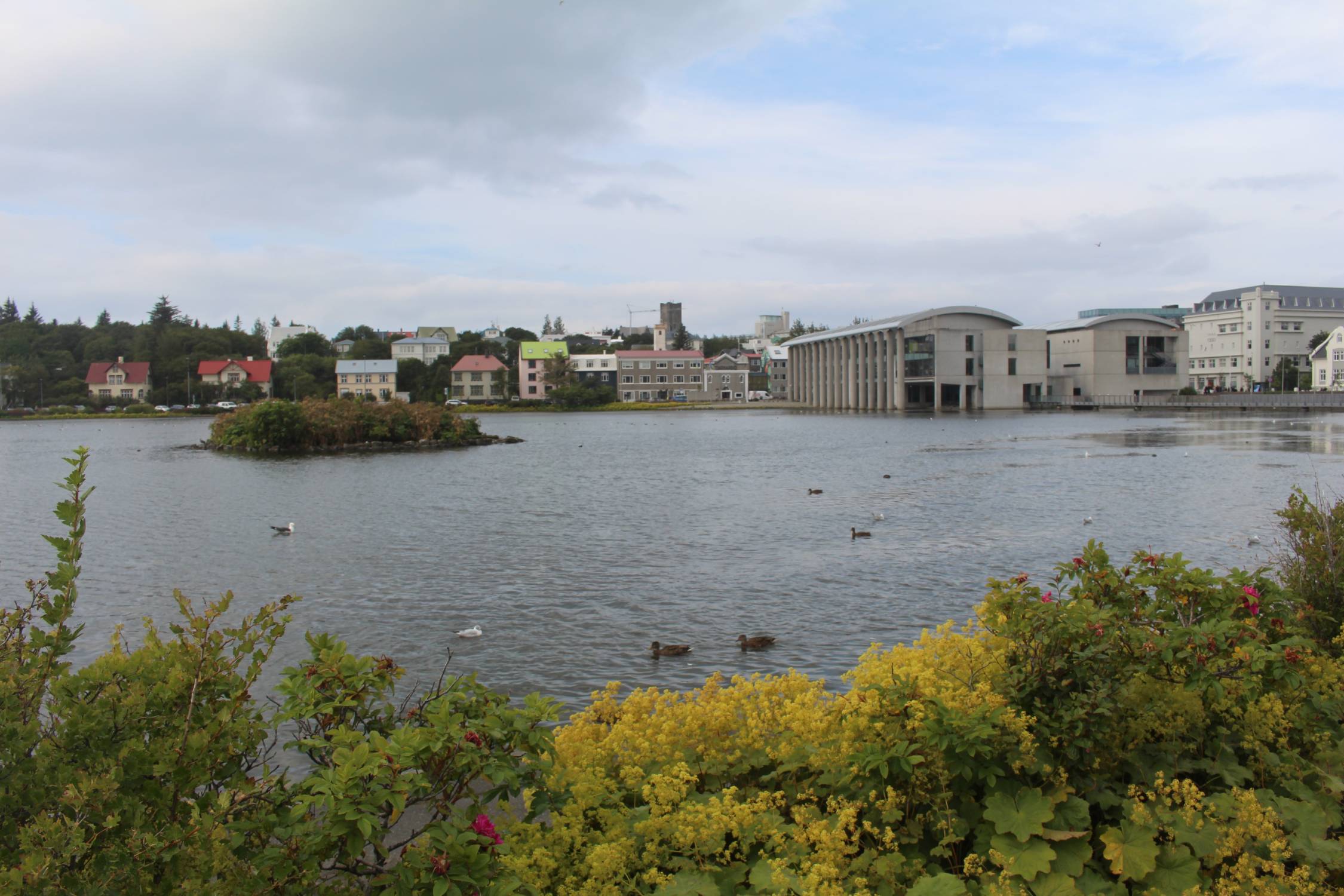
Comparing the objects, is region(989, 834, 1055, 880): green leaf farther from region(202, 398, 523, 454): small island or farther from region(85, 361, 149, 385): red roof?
region(85, 361, 149, 385): red roof

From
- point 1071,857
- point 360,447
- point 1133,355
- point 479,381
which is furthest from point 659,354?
point 1071,857

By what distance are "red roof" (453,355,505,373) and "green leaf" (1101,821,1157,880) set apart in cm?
13642

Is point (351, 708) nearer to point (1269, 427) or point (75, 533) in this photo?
point (75, 533)

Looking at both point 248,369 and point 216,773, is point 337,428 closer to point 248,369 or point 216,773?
point 216,773

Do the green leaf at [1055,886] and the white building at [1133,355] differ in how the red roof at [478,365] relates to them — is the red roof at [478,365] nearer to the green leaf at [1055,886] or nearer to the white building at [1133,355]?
the white building at [1133,355]

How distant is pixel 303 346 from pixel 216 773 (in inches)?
6605

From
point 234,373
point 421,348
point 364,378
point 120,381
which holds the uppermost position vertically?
point 421,348

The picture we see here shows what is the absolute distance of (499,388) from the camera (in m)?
137

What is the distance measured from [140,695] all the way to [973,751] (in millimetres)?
3957

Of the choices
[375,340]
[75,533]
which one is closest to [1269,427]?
[75,533]

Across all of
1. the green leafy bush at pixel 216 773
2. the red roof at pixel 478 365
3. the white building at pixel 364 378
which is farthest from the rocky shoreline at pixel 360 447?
the red roof at pixel 478 365

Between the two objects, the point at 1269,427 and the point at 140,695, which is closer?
the point at 140,695

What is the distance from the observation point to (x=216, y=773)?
386 centimetres

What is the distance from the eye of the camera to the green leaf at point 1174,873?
14.3 feet
